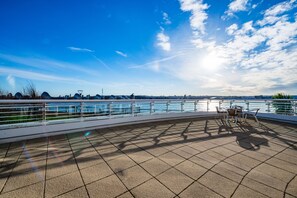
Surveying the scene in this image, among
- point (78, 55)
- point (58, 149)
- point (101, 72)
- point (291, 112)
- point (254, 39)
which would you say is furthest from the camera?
point (101, 72)

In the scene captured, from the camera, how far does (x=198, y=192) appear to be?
1.60 metres

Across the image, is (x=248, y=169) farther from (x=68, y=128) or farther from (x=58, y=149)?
(x=68, y=128)

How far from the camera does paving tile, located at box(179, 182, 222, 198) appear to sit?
155cm

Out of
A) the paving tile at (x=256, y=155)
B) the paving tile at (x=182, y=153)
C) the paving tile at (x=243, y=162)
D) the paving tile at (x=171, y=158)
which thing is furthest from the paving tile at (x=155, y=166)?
the paving tile at (x=256, y=155)

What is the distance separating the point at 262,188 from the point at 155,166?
142cm

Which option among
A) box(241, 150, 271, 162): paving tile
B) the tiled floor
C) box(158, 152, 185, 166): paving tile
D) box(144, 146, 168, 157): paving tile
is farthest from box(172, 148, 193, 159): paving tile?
box(241, 150, 271, 162): paving tile

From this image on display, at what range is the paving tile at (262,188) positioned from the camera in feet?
5.19

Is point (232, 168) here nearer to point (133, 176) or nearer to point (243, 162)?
point (243, 162)

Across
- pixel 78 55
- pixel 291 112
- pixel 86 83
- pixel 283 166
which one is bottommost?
pixel 283 166

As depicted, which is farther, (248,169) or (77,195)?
(248,169)

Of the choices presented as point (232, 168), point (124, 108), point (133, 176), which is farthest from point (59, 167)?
point (124, 108)

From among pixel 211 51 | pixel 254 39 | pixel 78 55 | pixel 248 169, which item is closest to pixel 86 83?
pixel 78 55

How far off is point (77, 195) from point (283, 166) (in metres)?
3.17

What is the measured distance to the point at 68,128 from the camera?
4.24m
